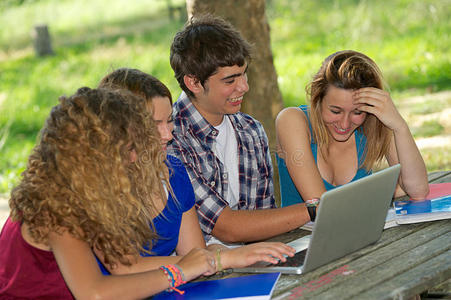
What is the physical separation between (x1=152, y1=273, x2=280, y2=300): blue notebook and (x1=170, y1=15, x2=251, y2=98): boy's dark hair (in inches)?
42.8

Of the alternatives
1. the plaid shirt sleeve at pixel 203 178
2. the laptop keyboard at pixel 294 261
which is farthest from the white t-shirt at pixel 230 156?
the laptop keyboard at pixel 294 261

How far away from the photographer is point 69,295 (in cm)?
207

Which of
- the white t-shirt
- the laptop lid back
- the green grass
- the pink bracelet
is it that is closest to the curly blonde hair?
the pink bracelet

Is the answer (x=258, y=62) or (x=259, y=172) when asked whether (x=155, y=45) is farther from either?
(x=259, y=172)

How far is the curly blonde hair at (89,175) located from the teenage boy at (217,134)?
2.19 ft

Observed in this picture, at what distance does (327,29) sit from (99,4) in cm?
522

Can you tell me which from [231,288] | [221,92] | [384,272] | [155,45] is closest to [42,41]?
[155,45]

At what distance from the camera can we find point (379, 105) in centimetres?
282

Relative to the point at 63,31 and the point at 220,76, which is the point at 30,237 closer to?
the point at 220,76

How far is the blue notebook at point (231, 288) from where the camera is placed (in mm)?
1890

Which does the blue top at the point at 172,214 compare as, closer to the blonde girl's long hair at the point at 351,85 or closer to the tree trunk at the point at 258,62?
the blonde girl's long hair at the point at 351,85

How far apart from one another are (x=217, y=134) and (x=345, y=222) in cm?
106

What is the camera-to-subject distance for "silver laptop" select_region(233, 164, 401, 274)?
6.20ft

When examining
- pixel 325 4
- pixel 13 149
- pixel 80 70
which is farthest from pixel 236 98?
pixel 325 4
